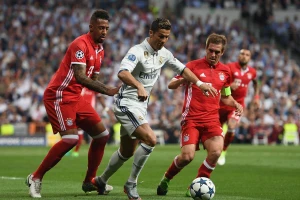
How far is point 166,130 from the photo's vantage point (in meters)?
32.8

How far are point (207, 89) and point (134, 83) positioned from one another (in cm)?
136

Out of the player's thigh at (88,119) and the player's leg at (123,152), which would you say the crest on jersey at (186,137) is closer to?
the player's leg at (123,152)

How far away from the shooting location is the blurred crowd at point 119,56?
31.8 m

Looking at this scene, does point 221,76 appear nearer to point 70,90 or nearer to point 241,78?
point 70,90

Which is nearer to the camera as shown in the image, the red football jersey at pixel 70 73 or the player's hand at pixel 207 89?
the player's hand at pixel 207 89

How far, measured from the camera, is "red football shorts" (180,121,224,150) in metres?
11.4

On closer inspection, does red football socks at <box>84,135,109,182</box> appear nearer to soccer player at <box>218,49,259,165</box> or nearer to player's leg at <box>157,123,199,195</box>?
player's leg at <box>157,123,199,195</box>

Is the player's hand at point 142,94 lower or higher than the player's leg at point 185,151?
higher

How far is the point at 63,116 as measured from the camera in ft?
36.2

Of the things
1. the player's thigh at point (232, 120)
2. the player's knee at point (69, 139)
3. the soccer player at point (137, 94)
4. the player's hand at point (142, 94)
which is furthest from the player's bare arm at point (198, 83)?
the player's thigh at point (232, 120)

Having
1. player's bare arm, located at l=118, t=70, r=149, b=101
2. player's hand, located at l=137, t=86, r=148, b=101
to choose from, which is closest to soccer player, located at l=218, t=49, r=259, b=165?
player's bare arm, located at l=118, t=70, r=149, b=101

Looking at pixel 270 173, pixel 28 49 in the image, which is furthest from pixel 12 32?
pixel 270 173

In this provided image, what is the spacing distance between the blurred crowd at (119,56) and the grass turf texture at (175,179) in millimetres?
11040

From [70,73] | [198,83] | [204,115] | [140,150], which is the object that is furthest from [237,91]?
[140,150]
